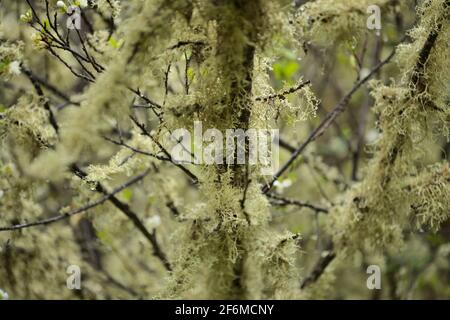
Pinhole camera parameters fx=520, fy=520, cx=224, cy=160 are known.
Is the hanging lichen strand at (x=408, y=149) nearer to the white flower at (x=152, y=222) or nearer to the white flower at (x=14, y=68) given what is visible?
the white flower at (x=152, y=222)

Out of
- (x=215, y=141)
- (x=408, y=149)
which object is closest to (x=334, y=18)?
(x=408, y=149)

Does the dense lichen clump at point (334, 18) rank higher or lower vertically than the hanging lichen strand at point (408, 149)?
higher

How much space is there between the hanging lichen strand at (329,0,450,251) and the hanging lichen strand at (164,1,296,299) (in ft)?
1.29

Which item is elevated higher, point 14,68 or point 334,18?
point 334,18

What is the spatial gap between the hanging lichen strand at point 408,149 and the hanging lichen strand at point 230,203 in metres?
0.39

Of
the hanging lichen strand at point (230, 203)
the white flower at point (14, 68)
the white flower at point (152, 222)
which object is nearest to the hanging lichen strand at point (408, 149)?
the hanging lichen strand at point (230, 203)

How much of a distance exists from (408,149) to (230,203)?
64cm

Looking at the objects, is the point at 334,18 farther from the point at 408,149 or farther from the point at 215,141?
the point at 215,141

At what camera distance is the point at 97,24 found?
2318mm

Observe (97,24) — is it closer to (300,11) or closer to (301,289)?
(300,11)

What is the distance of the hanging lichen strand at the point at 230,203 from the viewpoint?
108cm

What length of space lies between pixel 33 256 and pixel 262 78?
5.35 ft

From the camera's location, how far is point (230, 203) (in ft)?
4.48

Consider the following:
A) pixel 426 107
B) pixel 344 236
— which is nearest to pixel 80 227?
pixel 344 236
